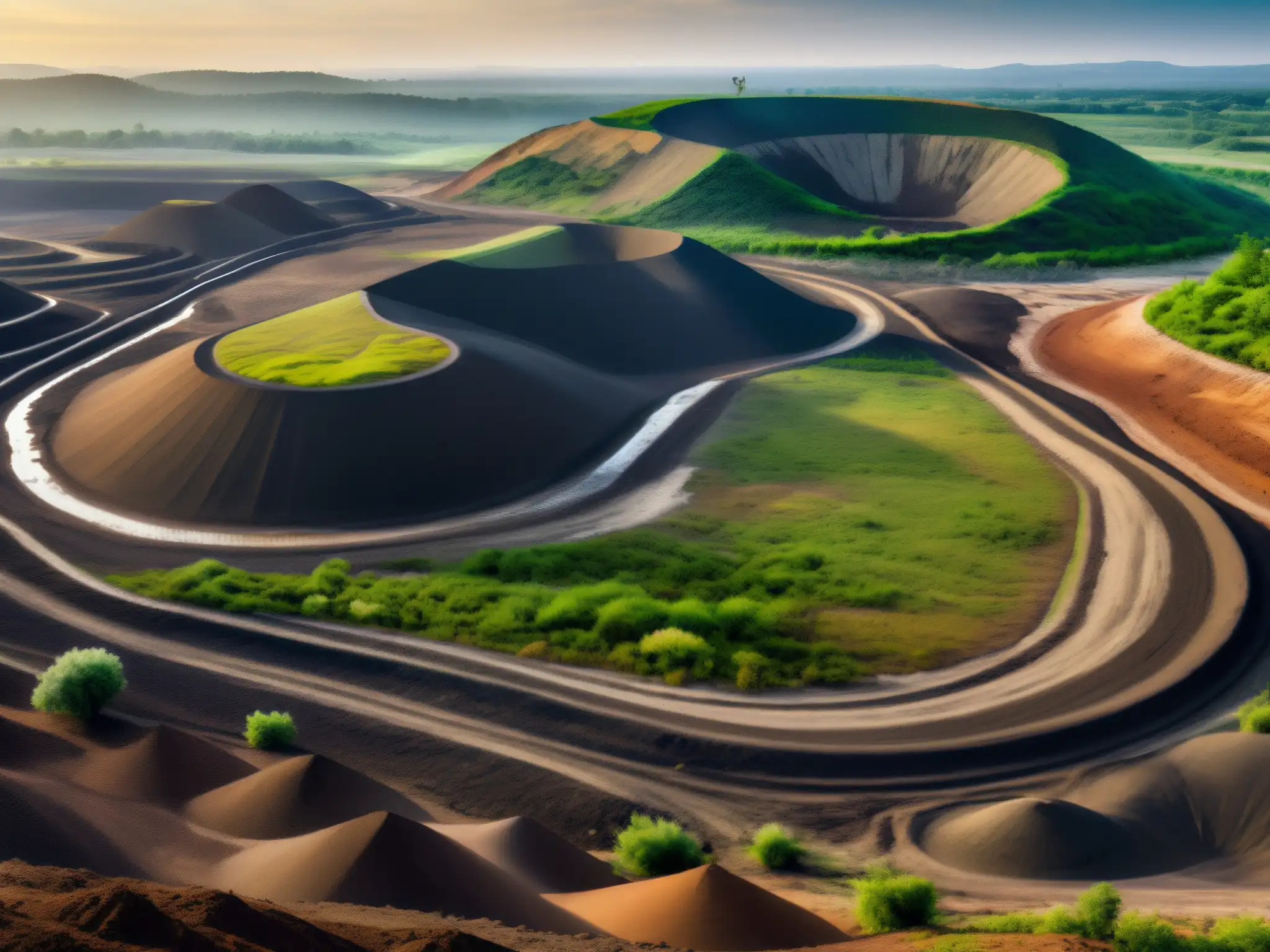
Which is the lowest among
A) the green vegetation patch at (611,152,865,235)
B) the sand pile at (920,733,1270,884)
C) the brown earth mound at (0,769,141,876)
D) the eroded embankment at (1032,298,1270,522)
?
the sand pile at (920,733,1270,884)

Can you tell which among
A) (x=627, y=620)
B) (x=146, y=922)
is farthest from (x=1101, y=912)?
(x=627, y=620)

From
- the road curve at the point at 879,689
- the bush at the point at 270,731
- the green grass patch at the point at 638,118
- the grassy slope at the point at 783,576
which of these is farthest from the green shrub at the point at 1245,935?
the green grass patch at the point at 638,118

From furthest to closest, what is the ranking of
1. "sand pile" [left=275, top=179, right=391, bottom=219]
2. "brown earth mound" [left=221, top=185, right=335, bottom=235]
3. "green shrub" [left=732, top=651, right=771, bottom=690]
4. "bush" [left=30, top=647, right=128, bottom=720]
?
1. "sand pile" [left=275, top=179, right=391, bottom=219]
2. "brown earth mound" [left=221, top=185, right=335, bottom=235]
3. "green shrub" [left=732, top=651, right=771, bottom=690]
4. "bush" [left=30, top=647, right=128, bottom=720]

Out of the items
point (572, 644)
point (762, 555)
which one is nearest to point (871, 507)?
point (762, 555)

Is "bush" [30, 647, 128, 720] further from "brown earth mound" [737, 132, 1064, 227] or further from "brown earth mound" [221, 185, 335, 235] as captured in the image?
"brown earth mound" [737, 132, 1064, 227]

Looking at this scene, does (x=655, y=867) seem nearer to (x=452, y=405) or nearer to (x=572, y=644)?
(x=572, y=644)

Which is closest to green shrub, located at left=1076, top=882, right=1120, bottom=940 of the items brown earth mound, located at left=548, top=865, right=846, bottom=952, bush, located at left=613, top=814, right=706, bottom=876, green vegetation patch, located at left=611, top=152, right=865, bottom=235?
brown earth mound, located at left=548, top=865, right=846, bottom=952
